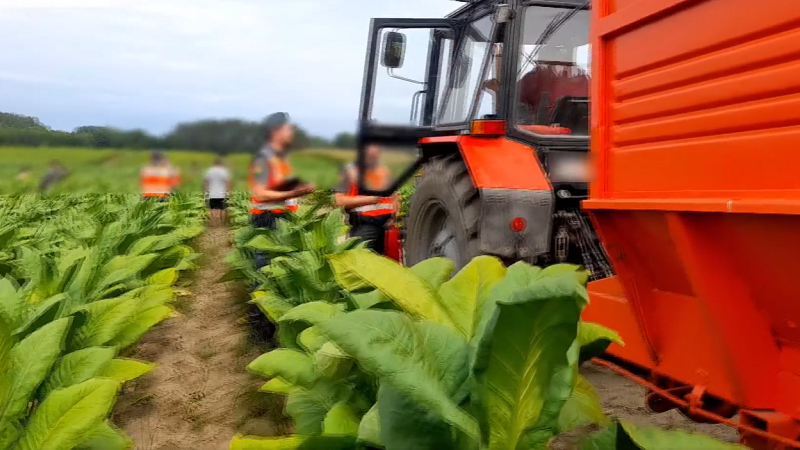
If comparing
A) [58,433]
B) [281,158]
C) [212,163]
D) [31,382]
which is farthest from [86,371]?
[212,163]

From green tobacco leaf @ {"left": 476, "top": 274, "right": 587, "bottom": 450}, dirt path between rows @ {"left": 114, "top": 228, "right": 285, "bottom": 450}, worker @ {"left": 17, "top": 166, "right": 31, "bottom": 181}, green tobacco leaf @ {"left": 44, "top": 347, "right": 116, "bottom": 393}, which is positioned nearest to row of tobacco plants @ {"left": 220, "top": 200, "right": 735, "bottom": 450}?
green tobacco leaf @ {"left": 476, "top": 274, "right": 587, "bottom": 450}

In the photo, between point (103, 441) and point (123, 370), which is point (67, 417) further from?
point (123, 370)

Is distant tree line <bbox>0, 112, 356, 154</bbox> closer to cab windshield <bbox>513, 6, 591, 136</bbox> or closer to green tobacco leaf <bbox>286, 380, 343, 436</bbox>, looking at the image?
green tobacco leaf <bbox>286, 380, 343, 436</bbox>

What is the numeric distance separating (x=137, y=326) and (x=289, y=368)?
118 cm

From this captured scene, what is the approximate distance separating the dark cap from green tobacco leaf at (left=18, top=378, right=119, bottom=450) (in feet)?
2.20

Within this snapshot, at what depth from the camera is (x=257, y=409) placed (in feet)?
11.4

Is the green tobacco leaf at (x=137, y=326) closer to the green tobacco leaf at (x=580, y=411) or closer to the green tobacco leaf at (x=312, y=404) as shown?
the green tobacco leaf at (x=312, y=404)

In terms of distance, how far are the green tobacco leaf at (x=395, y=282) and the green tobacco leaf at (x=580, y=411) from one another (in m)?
0.25

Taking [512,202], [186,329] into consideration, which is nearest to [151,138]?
[512,202]

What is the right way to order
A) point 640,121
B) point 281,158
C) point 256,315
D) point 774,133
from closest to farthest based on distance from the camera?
point 281,158, point 774,133, point 640,121, point 256,315

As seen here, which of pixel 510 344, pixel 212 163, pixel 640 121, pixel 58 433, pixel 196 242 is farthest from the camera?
pixel 196 242

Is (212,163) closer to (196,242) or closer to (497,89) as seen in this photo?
(497,89)

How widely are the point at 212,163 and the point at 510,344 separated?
637 millimetres

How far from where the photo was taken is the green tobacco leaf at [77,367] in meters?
1.88
